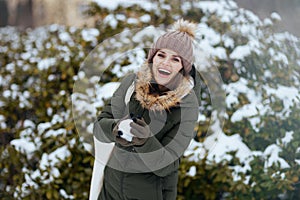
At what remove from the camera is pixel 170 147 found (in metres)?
1.37

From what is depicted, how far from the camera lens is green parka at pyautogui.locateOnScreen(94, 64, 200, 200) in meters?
1.37

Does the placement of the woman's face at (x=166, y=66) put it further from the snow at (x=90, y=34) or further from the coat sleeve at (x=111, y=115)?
the snow at (x=90, y=34)

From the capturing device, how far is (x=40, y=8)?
3762 millimetres

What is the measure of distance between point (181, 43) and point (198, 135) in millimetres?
1114

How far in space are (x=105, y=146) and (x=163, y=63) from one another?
0.34 metres

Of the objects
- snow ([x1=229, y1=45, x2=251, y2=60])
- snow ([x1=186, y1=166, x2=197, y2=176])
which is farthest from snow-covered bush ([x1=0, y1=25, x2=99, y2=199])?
snow ([x1=229, y1=45, x2=251, y2=60])

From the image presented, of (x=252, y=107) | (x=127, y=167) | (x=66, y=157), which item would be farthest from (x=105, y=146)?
(x=252, y=107)

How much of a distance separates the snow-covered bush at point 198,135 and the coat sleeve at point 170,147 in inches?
39.9

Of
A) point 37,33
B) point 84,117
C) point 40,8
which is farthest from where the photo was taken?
point 40,8

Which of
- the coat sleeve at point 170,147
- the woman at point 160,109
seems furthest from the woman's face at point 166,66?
the coat sleeve at point 170,147

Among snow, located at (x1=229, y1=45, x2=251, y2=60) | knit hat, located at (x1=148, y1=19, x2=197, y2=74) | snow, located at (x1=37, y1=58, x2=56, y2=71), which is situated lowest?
snow, located at (x1=37, y1=58, x2=56, y2=71)

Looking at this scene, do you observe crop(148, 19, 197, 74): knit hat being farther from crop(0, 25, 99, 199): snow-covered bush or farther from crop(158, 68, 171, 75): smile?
crop(0, 25, 99, 199): snow-covered bush

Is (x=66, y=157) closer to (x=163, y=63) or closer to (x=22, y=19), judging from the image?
(x=163, y=63)

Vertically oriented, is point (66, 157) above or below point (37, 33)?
below
